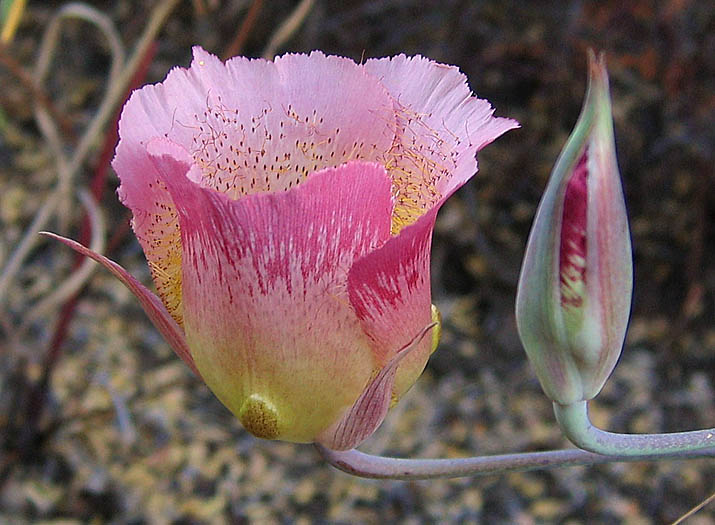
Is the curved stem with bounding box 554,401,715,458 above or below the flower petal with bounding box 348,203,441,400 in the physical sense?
below

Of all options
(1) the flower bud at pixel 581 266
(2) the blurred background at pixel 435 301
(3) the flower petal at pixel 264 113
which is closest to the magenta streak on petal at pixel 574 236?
(1) the flower bud at pixel 581 266

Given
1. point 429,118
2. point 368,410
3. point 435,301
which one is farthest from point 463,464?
point 435,301

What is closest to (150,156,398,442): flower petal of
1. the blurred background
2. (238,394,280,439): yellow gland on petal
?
(238,394,280,439): yellow gland on petal

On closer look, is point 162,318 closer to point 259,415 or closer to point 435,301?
point 259,415

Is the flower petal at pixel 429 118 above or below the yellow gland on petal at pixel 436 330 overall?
above

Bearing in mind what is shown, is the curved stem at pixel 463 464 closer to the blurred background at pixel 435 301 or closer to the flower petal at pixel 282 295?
the flower petal at pixel 282 295

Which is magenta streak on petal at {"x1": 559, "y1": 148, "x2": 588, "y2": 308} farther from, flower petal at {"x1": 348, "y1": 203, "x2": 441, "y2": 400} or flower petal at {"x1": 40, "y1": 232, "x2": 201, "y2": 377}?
flower petal at {"x1": 40, "y1": 232, "x2": 201, "y2": 377}
